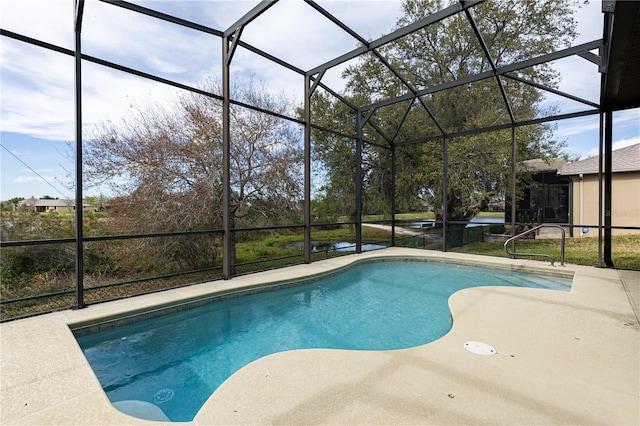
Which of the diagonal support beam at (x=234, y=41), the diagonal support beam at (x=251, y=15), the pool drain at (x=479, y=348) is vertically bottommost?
the pool drain at (x=479, y=348)

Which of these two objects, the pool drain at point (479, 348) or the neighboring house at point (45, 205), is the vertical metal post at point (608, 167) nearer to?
the pool drain at point (479, 348)

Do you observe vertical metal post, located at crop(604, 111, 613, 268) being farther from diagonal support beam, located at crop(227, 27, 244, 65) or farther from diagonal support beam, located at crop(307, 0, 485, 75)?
diagonal support beam, located at crop(227, 27, 244, 65)

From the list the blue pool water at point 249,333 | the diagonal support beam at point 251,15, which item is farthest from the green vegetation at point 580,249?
the diagonal support beam at point 251,15

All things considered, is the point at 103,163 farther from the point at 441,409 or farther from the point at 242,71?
the point at 441,409

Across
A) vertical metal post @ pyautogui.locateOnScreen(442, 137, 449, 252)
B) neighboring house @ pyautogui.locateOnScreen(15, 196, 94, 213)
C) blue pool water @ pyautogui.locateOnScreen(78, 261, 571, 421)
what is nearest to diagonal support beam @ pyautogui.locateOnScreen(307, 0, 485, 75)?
vertical metal post @ pyautogui.locateOnScreen(442, 137, 449, 252)

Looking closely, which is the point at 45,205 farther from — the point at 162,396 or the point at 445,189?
the point at 445,189

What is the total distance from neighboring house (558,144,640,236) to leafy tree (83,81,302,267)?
7362 mm

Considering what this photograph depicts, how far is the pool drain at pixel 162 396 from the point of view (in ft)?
8.04

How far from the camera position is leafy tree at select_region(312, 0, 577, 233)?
9062 mm

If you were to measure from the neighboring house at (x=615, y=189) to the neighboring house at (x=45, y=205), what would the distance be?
10.4 metres

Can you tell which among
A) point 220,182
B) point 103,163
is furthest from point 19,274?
point 220,182

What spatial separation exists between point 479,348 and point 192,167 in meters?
5.95

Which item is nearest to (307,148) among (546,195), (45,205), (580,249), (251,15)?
(251,15)

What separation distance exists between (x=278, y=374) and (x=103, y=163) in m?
5.55
